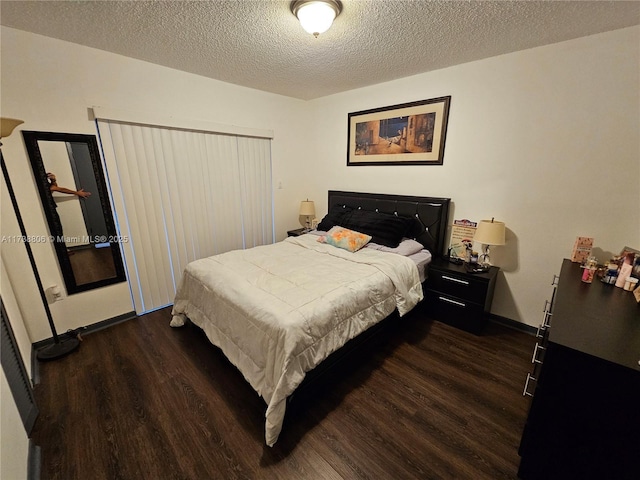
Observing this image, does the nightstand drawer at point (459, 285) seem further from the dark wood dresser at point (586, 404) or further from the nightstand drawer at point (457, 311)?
the dark wood dresser at point (586, 404)

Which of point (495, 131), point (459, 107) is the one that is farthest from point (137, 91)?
point (495, 131)

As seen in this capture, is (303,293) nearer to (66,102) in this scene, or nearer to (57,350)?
(57,350)

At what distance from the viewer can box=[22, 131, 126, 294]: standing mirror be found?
6.68 feet

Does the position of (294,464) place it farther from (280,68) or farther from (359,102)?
(359,102)

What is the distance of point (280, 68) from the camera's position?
8.39 ft

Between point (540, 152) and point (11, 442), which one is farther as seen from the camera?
point (540, 152)

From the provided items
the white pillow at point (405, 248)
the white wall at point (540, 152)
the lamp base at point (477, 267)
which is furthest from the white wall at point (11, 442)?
the white wall at point (540, 152)

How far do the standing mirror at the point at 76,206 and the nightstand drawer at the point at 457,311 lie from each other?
3.09m

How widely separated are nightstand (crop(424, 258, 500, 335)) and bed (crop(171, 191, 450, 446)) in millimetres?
243

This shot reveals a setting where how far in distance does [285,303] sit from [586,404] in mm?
1423

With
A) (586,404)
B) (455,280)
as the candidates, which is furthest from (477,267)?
(586,404)

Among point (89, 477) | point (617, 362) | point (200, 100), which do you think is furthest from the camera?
point (200, 100)

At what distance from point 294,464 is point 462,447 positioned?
0.93 m

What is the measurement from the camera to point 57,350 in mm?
2107
